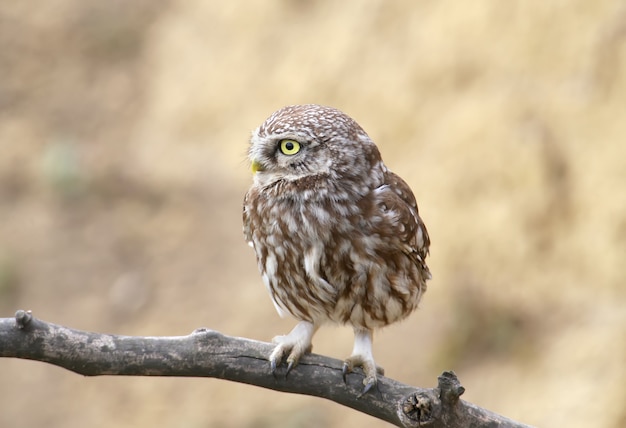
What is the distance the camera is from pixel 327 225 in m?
4.01

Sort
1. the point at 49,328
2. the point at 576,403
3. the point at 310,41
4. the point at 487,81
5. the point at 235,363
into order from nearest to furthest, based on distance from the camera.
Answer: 1. the point at 49,328
2. the point at 235,363
3. the point at 576,403
4. the point at 487,81
5. the point at 310,41

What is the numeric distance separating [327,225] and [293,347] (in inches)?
22.1

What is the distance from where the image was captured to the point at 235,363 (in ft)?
12.6

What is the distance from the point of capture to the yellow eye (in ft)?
13.0

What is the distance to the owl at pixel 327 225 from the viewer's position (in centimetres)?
399

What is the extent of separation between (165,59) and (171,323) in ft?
13.7

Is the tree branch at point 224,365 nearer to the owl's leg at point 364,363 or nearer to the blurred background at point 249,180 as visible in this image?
the owl's leg at point 364,363

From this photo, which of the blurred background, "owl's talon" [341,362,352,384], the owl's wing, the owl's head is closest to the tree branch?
"owl's talon" [341,362,352,384]

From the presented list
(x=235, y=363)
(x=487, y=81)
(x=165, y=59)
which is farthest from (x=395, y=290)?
(x=165, y=59)

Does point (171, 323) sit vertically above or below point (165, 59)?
below

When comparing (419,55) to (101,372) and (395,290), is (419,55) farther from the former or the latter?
(101,372)

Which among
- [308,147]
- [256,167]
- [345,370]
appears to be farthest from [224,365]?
[308,147]

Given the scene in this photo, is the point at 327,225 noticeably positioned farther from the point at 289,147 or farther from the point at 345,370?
the point at 345,370

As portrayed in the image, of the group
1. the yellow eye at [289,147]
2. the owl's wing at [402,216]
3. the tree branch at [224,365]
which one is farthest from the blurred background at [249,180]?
the tree branch at [224,365]
